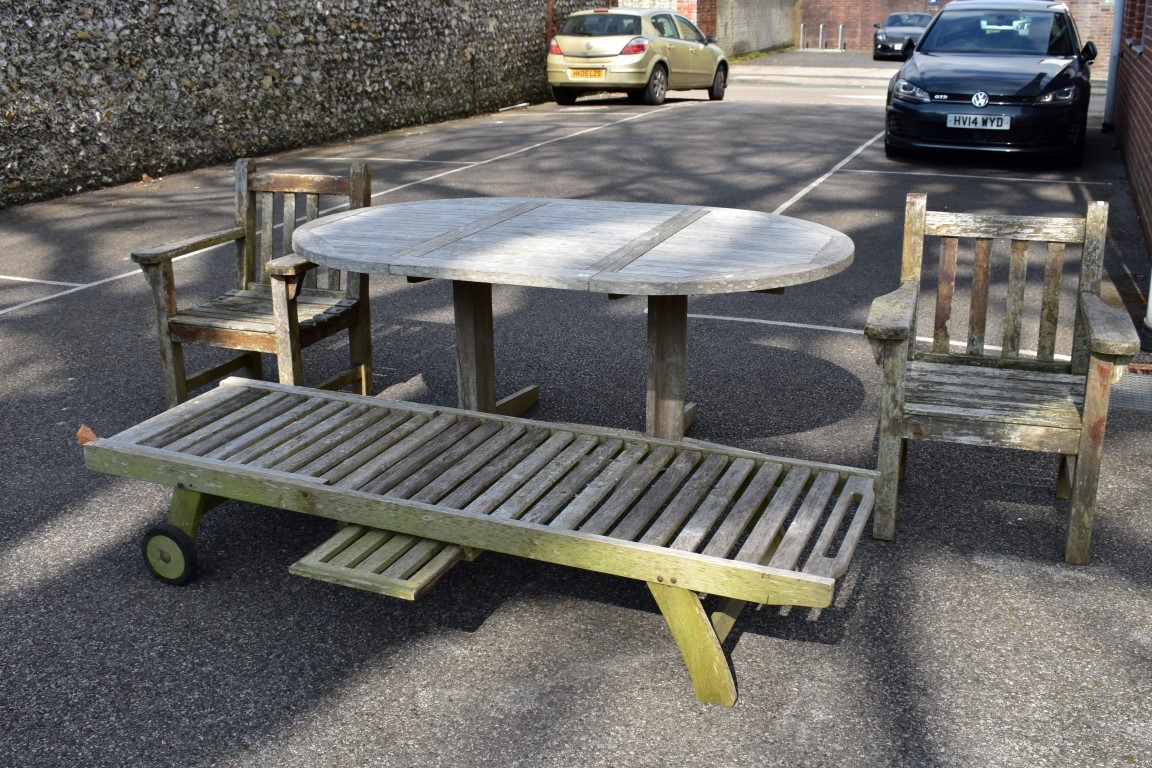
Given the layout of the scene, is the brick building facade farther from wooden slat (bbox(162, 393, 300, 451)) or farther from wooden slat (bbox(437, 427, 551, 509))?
wooden slat (bbox(162, 393, 300, 451))

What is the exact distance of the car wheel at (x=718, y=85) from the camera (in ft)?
64.3

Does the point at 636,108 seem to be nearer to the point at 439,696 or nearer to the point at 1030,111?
the point at 1030,111

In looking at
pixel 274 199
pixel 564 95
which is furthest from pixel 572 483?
pixel 564 95

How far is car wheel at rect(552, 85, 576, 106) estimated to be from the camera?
61.0ft

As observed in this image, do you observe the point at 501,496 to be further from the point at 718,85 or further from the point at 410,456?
the point at 718,85

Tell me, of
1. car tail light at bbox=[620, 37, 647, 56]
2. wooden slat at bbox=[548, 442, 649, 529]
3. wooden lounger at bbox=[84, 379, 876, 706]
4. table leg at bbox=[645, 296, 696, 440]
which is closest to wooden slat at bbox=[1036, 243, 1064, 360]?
wooden lounger at bbox=[84, 379, 876, 706]

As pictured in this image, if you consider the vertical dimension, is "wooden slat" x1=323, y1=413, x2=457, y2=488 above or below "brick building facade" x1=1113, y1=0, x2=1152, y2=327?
below

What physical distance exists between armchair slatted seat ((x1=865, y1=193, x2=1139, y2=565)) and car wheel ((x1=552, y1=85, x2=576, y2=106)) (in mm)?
14912

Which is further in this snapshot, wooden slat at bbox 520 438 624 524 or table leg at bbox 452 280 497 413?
table leg at bbox 452 280 497 413

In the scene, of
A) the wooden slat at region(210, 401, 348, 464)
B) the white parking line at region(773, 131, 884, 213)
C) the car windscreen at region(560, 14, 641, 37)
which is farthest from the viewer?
the car windscreen at region(560, 14, 641, 37)

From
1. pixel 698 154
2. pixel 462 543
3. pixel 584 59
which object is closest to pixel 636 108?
pixel 584 59

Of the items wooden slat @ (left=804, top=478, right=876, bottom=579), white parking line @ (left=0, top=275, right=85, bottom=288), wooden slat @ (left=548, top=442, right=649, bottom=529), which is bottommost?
white parking line @ (left=0, top=275, right=85, bottom=288)

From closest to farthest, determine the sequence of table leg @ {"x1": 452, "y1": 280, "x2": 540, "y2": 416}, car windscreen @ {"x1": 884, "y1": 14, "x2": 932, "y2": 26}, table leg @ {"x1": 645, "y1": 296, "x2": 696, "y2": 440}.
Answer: table leg @ {"x1": 645, "y1": 296, "x2": 696, "y2": 440}
table leg @ {"x1": 452, "y1": 280, "x2": 540, "y2": 416}
car windscreen @ {"x1": 884, "y1": 14, "x2": 932, "y2": 26}

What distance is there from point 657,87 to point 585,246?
15052 mm
